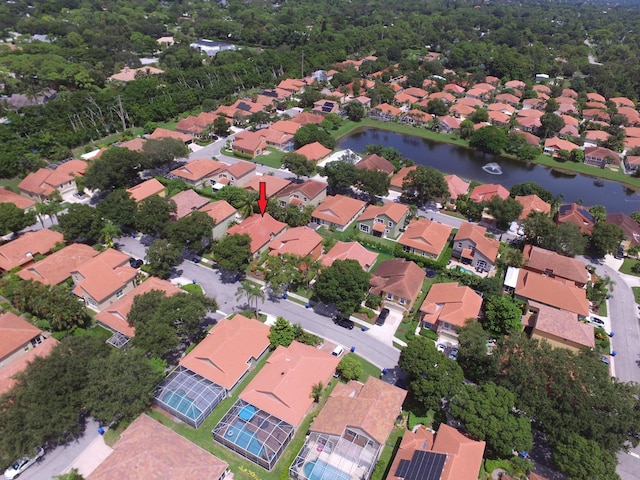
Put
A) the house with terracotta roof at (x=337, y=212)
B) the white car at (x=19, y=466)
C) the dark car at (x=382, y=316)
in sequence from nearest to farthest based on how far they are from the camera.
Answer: the white car at (x=19, y=466), the dark car at (x=382, y=316), the house with terracotta roof at (x=337, y=212)

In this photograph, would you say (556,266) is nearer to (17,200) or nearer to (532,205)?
(532,205)

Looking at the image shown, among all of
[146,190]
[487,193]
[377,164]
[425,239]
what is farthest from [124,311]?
[487,193]

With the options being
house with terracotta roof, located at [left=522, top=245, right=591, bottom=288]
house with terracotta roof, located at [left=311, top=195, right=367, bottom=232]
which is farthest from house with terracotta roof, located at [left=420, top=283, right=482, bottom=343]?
house with terracotta roof, located at [left=311, top=195, right=367, bottom=232]

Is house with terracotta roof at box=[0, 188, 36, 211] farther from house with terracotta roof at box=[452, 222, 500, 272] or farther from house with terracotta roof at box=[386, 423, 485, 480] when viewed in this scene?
house with terracotta roof at box=[452, 222, 500, 272]

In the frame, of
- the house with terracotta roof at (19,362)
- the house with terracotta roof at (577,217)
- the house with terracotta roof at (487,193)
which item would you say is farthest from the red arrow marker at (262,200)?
the house with terracotta roof at (577,217)

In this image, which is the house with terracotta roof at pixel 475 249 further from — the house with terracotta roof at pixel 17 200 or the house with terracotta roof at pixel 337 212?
the house with terracotta roof at pixel 17 200

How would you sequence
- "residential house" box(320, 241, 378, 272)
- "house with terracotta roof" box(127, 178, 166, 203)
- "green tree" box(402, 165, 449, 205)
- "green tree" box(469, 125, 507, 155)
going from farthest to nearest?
"green tree" box(469, 125, 507, 155) → "green tree" box(402, 165, 449, 205) → "house with terracotta roof" box(127, 178, 166, 203) → "residential house" box(320, 241, 378, 272)
